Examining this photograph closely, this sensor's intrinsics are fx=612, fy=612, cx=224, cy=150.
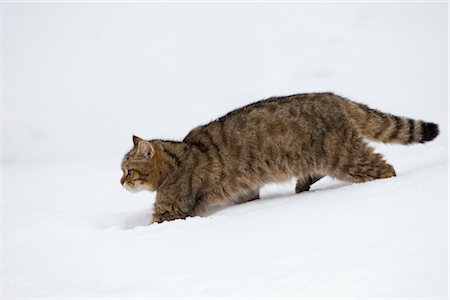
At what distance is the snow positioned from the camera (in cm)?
319

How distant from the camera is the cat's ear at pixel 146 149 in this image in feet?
17.6

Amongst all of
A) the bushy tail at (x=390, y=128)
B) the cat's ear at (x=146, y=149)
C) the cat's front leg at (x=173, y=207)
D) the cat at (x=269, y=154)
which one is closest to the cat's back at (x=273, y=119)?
the cat at (x=269, y=154)

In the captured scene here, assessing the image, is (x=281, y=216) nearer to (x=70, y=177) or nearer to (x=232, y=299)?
(x=232, y=299)

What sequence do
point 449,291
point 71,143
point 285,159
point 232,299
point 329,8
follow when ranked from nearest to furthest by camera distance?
point 449,291
point 232,299
point 285,159
point 71,143
point 329,8

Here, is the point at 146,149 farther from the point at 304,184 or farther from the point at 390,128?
the point at 390,128

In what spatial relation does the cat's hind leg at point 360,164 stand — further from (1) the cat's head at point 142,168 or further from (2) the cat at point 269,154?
(1) the cat's head at point 142,168

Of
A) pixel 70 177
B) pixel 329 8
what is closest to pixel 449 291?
pixel 70 177

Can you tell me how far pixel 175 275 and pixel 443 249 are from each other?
4.54 ft

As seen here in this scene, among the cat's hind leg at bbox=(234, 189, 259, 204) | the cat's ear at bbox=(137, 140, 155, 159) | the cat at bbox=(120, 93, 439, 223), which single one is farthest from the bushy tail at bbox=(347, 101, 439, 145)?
the cat's ear at bbox=(137, 140, 155, 159)

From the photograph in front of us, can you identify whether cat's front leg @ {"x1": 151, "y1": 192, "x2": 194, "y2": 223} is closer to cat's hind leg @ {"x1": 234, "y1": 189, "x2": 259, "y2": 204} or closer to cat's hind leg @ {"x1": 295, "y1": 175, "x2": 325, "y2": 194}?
cat's hind leg @ {"x1": 234, "y1": 189, "x2": 259, "y2": 204}

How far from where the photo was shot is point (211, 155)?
542cm

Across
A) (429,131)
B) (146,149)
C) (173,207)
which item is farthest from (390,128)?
(146,149)

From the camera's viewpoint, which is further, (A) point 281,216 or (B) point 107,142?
(B) point 107,142

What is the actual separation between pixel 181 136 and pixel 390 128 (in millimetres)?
4858
